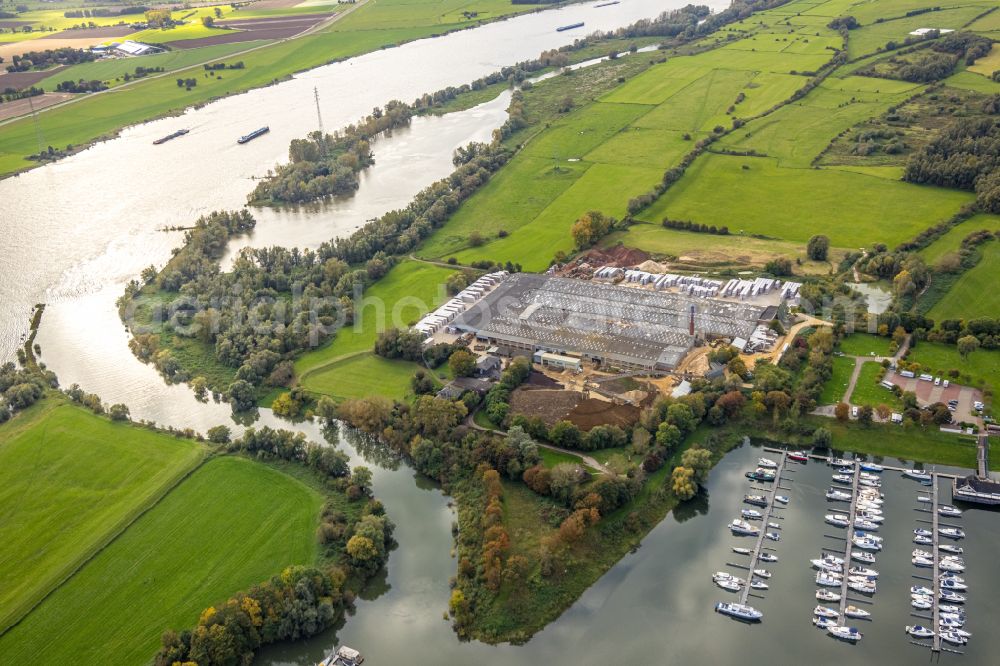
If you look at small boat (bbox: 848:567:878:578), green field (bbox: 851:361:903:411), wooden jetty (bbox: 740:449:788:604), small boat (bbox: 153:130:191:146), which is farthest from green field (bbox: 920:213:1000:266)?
small boat (bbox: 153:130:191:146)

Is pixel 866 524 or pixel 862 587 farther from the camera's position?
pixel 866 524

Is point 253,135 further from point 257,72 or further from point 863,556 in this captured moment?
point 863,556

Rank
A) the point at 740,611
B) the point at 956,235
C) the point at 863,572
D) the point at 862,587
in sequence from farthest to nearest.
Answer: the point at 956,235
the point at 863,572
the point at 862,587
the point at 740,611

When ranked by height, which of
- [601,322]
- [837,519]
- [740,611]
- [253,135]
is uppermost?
[253,135]

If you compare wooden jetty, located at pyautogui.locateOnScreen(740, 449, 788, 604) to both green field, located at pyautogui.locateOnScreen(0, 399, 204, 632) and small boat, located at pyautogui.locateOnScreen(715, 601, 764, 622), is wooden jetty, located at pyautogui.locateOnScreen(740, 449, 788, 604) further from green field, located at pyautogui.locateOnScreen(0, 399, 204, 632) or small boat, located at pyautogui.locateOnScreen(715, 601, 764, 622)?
green field, located at pyautogui.locateOnScreen(0, 399, 204, 632)

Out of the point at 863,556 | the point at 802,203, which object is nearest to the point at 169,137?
the point at 802,203

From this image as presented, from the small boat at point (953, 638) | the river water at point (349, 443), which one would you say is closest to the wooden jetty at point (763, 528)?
the river water at point (349, 443)
